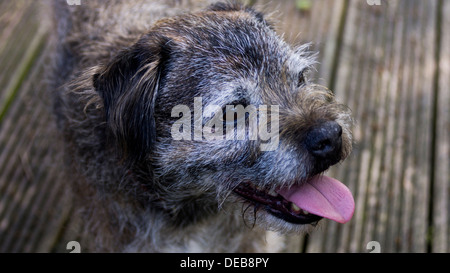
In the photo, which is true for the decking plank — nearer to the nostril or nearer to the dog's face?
the dog's face

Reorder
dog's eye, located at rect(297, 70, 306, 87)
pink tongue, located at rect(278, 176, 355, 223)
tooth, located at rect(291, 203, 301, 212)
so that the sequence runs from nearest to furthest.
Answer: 1. pink tongue, located at rect(278, 176, 355, 223)
2. tooth, located at rect(291, 203, 301, 212)
3. dog's eye, located at rect(297, 70, 306, 87)

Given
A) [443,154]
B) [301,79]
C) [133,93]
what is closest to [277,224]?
[301,79]

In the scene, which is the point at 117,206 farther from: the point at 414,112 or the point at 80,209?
the point at 414,112

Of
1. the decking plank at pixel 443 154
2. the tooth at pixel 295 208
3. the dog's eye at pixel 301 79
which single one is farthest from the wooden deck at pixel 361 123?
the tooth at pixel 295 208

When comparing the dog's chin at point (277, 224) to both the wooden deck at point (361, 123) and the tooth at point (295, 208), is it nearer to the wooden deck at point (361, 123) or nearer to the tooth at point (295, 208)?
the tooth at point (295, 208)

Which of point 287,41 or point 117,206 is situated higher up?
point 287,41

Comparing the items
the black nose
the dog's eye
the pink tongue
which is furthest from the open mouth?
the dog's eye

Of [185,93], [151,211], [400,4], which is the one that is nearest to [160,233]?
[151,211]
